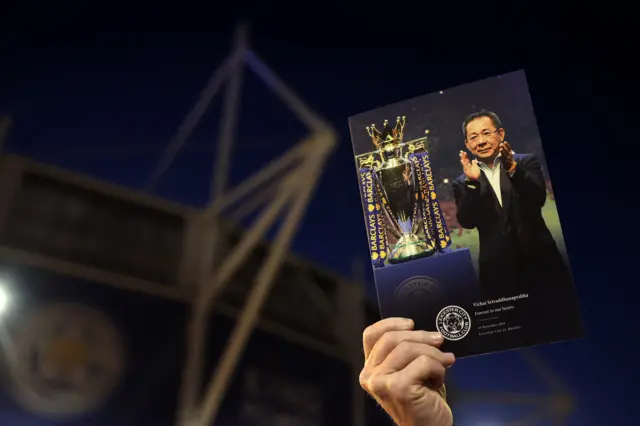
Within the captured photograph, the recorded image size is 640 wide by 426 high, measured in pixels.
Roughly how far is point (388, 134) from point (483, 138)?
0.92ft

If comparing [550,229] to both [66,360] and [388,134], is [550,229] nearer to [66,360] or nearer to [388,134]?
[388,134]

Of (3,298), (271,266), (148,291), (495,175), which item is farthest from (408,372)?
(148,291)

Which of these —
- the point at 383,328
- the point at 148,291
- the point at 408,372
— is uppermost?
the point at 148,291

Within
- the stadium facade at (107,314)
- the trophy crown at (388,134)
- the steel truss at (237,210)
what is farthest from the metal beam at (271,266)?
the trophy crown at (388,134)

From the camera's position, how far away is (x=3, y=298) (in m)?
7.77

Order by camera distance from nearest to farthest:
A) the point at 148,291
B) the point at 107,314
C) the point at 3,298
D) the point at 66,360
Answer: the point at 3,298
the point at 66,360
the point at 107,314
the point at 148,291

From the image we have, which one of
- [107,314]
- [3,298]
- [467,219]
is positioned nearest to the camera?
[467,219]

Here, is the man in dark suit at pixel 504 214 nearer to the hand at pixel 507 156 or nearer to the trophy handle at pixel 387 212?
the hand at pixel 507 156

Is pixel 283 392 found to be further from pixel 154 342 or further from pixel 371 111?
pixel 371 111

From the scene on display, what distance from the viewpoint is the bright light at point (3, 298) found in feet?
25.3

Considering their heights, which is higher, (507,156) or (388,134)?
(388,134)

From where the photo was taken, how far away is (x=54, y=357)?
29.2ft

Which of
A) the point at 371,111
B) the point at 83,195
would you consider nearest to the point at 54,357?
the point at 83,195

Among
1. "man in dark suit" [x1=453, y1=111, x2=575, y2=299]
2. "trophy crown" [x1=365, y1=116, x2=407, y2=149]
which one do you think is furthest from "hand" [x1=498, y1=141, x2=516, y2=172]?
"trophy crown" [x1=365, y1=116, x2=407, y2=149]
